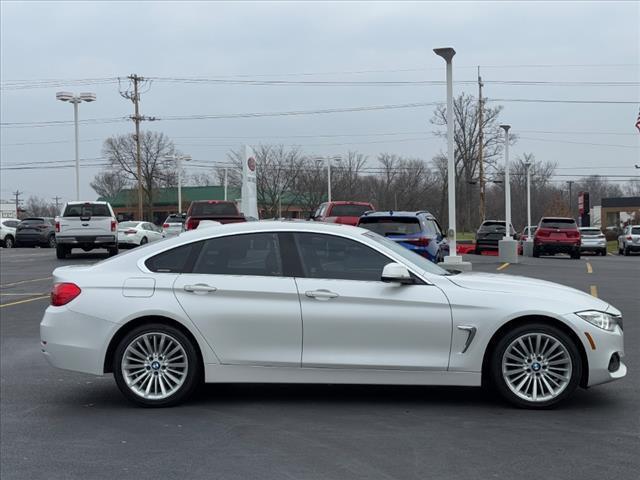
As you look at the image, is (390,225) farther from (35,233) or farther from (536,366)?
(35,233)

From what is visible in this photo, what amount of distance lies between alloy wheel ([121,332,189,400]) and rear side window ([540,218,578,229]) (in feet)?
86.1

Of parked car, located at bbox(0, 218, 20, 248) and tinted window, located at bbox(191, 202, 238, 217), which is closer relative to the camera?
tinted window, located at bbox(191, 202, 238, 217)

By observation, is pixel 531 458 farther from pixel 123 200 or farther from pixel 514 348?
pixel 123 200

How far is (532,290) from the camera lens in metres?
5.87

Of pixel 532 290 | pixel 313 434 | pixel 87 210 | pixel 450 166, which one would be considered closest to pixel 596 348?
pixel 532 290

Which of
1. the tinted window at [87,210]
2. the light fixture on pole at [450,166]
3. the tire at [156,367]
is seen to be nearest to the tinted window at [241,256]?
the tire at [156,367]

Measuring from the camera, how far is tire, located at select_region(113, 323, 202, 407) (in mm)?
5895

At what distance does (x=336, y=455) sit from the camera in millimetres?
4777

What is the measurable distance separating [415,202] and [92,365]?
60331 mm

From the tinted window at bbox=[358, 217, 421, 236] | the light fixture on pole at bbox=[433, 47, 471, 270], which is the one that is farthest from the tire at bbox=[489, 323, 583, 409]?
the light fixture on pole at bbox=[433, 47, 471, 270]

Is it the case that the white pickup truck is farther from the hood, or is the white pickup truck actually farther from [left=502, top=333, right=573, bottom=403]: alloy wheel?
[left=502, top=333, right=573, bottom=403]: alloy wheel

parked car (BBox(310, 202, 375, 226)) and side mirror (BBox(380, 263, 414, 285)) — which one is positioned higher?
parked car (BBox(310, 202, 375, 226))

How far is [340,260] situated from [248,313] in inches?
35.1

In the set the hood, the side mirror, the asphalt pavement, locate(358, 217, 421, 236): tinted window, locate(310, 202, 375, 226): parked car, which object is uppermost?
locate(310, 202, 375, 226): parked car
